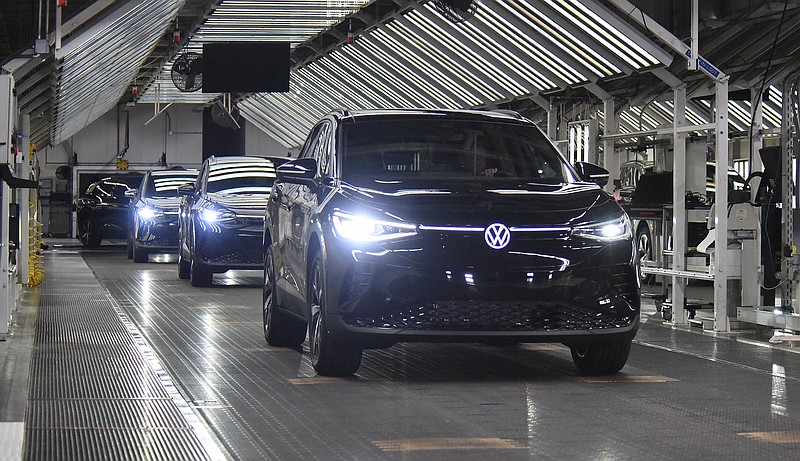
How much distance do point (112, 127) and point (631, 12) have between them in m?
36.4

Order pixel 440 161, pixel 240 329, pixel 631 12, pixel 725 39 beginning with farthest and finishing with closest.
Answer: pixel 725 39
pixel 631 12
pixel 240 329
pixel 440 161

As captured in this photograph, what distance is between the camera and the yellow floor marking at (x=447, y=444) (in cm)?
568

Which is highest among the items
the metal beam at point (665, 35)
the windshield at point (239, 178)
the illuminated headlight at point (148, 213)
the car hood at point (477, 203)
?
the metal beam at point (665, 35)

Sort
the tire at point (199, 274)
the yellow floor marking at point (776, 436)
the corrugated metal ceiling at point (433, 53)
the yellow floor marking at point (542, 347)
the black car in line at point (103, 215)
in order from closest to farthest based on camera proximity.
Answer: the yellow floor marking at point (776, 436) → the yellow floor marking at point (542, 347) → the corrugated metal ceiling at point (433, 53) → the tire at point (199, 274) → the black car in line at point (103, 215)

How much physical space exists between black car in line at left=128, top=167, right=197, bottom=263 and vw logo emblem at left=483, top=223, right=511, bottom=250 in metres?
15.2

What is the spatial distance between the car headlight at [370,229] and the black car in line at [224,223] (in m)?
8.59

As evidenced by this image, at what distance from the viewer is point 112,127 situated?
47562 millimetres

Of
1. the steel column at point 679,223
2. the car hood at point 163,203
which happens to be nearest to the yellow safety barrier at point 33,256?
the car hood at point 163,203

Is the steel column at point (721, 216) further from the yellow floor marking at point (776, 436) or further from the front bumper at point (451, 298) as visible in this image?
the yellow floor marking at point (776, 436)

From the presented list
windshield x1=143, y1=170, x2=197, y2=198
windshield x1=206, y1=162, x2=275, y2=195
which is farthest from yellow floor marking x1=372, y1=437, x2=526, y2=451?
windshield x1=143, y1=170, x2=197, y2=198

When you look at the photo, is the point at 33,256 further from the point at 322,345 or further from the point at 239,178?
the point at 322,345

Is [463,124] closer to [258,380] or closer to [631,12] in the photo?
[258,380]

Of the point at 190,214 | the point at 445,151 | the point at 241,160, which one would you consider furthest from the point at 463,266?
the point at 241,160

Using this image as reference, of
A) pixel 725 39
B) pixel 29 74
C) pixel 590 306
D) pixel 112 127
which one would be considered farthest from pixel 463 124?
pixel 112 127
